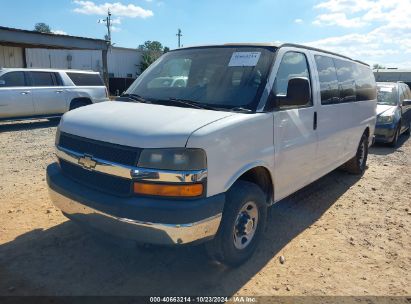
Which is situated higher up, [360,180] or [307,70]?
[307,70]

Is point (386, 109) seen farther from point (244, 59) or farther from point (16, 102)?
point (16, 102)

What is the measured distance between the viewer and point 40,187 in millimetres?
5500

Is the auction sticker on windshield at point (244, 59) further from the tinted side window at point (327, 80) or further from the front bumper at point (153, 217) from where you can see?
the front bumper at point (153, 217)

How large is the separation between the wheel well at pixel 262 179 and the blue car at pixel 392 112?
23.1ft

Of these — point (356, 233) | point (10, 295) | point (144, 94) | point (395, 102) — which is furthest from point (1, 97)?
point (395, 102)

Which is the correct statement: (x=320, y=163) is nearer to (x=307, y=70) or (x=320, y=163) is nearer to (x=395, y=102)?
(x=307, y=70)

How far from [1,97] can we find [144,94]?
8.89m

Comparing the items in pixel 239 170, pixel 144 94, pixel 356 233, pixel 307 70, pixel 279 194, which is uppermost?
pixel 307 70

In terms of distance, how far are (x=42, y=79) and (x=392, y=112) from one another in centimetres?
1081

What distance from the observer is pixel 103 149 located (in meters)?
2.96

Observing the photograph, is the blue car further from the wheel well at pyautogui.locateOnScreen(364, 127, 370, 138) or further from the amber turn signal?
the amber turn signal

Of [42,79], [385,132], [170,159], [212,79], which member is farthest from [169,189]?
[42,79]

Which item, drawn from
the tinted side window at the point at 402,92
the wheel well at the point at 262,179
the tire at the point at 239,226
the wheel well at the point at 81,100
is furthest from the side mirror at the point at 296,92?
the wheel well at the point at 81,100

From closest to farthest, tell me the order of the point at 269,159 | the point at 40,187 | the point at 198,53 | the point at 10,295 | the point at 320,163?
the point at 10,295
the point at 269,159
the point at 198,53
the point at 320,163
the point at 40,187
